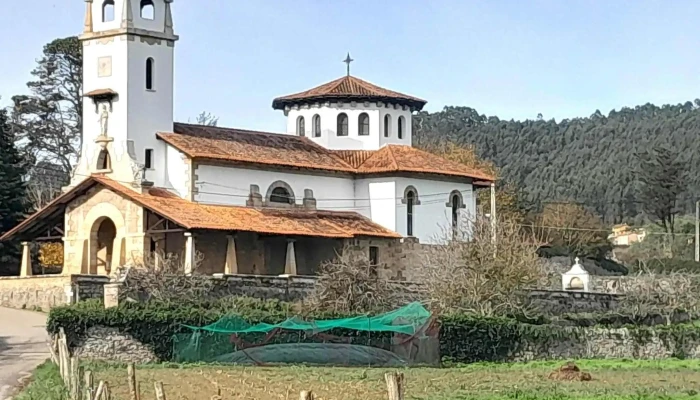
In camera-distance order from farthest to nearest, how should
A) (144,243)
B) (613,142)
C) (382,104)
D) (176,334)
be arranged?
(613,142), (382,104), (144,243), (176,334)

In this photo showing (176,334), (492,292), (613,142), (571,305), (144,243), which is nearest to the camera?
(176,334)

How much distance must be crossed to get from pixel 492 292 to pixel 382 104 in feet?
59.9

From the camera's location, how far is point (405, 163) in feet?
199

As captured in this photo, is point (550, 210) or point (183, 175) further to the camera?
point (550, 210)

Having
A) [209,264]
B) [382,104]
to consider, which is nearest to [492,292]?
[209,264]

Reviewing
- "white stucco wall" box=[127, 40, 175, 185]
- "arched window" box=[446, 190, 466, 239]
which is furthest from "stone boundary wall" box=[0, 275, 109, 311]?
"arched window" box=[446, 190, 466, 239]

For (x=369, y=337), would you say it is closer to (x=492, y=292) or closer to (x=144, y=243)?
(x=492, y=292)

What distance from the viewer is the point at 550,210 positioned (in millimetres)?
95250

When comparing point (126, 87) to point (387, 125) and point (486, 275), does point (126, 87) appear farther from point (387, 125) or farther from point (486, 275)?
point (486, 275)

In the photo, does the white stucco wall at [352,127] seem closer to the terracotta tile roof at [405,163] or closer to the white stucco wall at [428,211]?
the terracotta tile roof at [405,163]

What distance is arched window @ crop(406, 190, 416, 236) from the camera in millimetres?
60000

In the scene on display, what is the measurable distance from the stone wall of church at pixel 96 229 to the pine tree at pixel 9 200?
24.4ft

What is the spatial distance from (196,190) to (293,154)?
6.63m

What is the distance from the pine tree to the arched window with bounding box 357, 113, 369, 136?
55.2 feet
